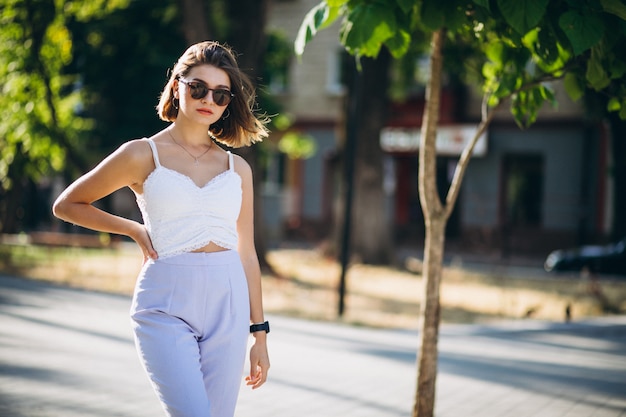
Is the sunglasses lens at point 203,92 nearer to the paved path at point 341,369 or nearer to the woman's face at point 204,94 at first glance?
the woman's face at point 204,94

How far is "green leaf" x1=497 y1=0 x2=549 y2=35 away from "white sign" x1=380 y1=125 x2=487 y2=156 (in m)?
22.6

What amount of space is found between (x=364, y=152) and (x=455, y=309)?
6.78 metres

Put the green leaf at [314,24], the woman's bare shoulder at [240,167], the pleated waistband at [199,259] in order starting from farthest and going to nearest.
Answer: the green leaf at [314,24], the woman's bare shoulder at [240,167], the pleated waistband at [199,259]

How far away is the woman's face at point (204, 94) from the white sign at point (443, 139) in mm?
23332

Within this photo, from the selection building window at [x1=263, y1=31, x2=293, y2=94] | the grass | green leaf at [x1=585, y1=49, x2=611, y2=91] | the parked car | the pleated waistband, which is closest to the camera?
the pleated waistband

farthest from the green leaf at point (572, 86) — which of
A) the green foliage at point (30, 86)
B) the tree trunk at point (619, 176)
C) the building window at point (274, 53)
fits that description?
the building window at point (274, 53)

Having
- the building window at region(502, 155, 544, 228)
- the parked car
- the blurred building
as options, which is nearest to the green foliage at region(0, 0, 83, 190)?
the blurred building

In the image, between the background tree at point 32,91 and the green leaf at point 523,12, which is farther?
the background tree at point 32,91

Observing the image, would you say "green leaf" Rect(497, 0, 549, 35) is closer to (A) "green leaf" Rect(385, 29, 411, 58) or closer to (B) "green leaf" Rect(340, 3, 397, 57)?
(B) "green leaf" Rect(340, 3, 397, 57)

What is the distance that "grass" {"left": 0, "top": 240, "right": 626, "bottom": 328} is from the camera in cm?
1297

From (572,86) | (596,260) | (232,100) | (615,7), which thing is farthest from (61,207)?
(596,260)

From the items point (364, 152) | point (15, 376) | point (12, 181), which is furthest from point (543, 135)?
point (15, 376)

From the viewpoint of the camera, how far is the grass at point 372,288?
13.0 metres

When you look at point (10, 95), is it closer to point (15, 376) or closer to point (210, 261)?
point (15, 376)
